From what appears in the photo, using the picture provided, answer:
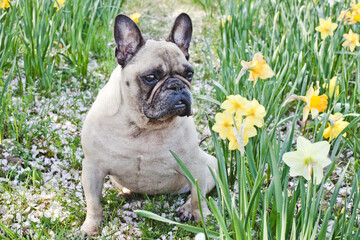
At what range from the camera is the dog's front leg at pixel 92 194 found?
2.30m

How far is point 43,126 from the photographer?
10.1 feet

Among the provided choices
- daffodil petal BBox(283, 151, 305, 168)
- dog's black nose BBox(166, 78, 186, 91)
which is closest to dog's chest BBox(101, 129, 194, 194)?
dog's black nose BBox(166, 78, 186, 91)

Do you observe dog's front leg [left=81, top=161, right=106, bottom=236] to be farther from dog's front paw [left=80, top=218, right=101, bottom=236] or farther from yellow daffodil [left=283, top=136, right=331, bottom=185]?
yellow daffodil [left=283, top=136, right=331, bottom=185]

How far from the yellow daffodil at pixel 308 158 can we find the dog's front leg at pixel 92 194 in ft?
4.09

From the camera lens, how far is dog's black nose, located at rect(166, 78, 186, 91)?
7.11ft

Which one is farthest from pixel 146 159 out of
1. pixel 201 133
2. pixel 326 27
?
pixel 326 27

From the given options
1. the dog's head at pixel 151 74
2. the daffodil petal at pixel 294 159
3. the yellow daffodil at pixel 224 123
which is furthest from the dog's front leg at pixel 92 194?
the daffodil petal at pixel 294 159

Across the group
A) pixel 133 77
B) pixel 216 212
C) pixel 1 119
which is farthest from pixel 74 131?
pixel 216 212

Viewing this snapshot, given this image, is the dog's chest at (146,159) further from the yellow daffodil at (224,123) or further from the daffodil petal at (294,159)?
the daffodil petal at (294,159)

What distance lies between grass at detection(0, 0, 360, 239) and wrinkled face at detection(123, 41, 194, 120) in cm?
13

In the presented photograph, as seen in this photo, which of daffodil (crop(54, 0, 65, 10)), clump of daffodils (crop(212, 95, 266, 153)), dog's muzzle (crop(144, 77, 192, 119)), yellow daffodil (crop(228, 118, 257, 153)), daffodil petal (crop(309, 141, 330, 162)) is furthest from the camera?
daffodil (crop(54, 0, 65, 10))

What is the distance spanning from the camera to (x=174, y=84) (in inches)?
85.6

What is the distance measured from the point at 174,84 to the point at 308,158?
98 cm

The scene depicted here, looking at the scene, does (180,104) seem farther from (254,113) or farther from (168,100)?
(254,113)
